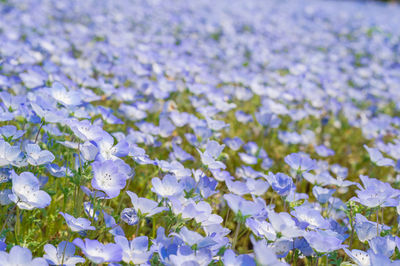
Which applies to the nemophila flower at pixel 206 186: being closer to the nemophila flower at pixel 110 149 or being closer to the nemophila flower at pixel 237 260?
the nemophila flower at pixel 110 149

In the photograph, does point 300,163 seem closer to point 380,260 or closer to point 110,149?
point 380,260

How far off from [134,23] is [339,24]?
5.45m

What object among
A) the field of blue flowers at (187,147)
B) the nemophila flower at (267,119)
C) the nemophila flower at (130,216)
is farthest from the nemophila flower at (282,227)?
the nemophila flower at (267,119)

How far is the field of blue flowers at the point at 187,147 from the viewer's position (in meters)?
1.32

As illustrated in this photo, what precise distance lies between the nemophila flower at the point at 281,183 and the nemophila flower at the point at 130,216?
1.74ft

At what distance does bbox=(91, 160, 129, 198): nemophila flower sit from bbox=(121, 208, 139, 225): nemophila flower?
0.09 meters

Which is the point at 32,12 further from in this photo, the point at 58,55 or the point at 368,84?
the point at 368,84

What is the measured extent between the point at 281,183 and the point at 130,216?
61 centimetres

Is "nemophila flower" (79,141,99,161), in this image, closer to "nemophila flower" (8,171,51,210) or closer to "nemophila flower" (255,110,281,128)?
"nemophila flower" (8,171,51,210)

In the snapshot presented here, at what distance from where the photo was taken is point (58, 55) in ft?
11.8

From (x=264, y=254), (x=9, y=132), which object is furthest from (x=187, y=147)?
(x=264, y=254)

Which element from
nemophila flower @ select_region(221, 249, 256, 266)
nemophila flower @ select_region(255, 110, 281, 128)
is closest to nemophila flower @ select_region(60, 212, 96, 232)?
nemophila flower @ select_region(221, 249, 256, 266)

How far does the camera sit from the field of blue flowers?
1.32 metres

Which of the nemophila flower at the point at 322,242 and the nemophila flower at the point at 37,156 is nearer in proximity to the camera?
the nemophila flower at the point at 322,242
